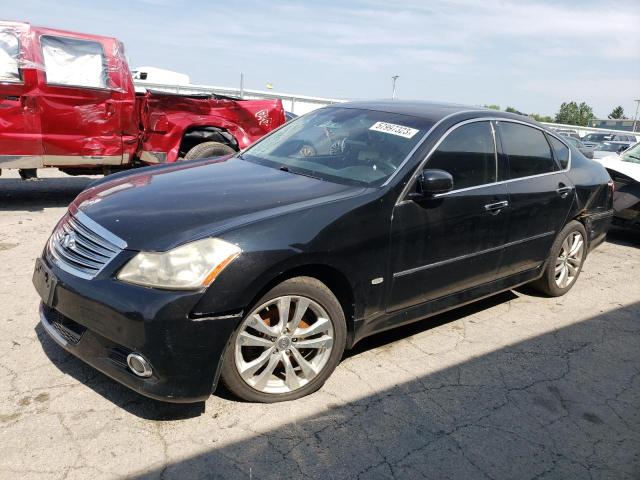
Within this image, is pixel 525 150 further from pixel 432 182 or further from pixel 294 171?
pixel 294 171

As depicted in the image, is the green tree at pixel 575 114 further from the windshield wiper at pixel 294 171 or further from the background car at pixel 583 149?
the windshield wiper at pixel 294 171

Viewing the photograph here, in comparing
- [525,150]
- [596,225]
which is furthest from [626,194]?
[525,150]

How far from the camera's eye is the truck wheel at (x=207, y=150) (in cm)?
763

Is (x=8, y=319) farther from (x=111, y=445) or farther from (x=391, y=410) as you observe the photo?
(x=391, y=410)

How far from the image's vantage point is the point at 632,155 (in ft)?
26.7

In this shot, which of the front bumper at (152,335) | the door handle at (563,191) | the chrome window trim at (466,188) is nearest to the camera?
the front bumper at (152,335)

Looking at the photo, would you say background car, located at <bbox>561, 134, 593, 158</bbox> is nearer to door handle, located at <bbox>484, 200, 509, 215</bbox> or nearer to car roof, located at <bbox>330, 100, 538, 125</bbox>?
car roof, located at <bbox>330, 100, 538, 125</bbox>

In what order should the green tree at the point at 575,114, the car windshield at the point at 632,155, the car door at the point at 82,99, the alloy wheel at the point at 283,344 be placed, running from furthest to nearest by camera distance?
the green tree at the point at 575,114 → the car windshield at the point at 632,155 → the car door at the point at 82,99 → the alloy wheel at the point at 283,344

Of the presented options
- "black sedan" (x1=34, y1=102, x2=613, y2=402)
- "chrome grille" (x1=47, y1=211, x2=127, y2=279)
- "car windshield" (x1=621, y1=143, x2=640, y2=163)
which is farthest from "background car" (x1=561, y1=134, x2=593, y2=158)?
"chrome grille" (x1=47, y1=211, x2=127, y2=279)

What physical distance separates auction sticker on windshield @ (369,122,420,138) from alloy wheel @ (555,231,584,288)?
212 centimetres

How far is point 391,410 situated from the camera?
3.08 m

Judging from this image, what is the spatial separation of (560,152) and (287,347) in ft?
10.8

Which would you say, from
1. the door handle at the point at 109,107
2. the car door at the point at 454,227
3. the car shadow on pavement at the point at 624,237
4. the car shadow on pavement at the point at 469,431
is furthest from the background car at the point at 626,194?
the door handle at the point at 109,107

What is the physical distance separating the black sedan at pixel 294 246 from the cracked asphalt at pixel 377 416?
0.26 m
